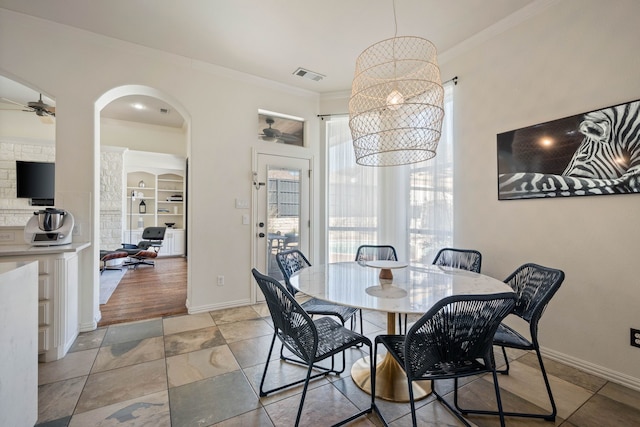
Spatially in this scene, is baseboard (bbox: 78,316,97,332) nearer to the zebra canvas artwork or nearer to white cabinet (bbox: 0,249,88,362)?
white cabinet (bbox: 0,249,88,362)

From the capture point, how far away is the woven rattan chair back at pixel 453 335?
1262 mm

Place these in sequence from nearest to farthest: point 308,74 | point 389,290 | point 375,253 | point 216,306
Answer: point 389,290
point 375,253
point 216,306
point 308,74

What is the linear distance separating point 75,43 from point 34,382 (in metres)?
2.95

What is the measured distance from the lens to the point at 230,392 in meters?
1.85

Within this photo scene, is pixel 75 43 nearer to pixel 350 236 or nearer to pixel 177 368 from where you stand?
pixel 177 368

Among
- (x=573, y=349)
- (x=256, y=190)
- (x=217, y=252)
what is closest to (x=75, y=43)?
(x=256, y=190)

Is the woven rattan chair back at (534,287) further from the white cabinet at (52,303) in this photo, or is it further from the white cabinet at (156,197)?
the white cabinet at (156,197)

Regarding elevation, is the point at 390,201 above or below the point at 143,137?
below

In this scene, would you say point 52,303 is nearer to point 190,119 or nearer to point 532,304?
point 190,119

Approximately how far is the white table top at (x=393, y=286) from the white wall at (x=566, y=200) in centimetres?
80

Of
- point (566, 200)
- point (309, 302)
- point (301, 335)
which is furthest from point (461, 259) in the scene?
point (301, 335)

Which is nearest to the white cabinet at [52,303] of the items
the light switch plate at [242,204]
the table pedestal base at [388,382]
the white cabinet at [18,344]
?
the white cabinet at [18,344]

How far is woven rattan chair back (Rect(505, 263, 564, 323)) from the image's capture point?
5.19 feet

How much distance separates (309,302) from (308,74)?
9.16 feet
